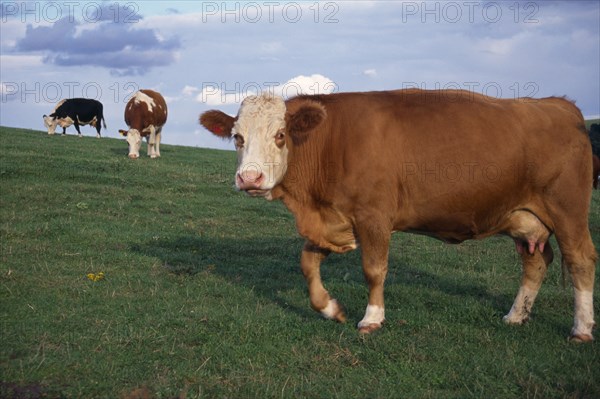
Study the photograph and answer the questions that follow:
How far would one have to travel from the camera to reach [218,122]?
8.48m

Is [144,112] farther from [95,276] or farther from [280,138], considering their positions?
[280,138]

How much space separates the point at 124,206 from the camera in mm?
16406

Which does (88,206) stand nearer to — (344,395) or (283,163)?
(283,163)

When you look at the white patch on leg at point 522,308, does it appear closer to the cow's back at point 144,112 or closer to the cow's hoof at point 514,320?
the cow's hoof at point 514,320

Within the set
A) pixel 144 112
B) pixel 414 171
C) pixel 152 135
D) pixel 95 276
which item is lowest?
pixel 95 276

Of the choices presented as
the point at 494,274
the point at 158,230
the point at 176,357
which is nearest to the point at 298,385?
the point at 176,357

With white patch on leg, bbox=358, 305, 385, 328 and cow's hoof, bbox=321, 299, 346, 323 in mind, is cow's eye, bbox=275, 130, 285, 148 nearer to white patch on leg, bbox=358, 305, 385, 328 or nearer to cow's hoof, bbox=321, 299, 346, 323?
cow's hoof, bbox=321, 299, 346, 323

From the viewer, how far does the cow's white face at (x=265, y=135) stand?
24.5 ft

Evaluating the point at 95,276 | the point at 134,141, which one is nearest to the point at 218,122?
the point at 95,276

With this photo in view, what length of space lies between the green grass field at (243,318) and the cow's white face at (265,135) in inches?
64.0

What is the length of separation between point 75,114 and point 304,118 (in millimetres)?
36069

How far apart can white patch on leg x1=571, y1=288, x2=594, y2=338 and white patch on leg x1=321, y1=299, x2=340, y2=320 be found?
267cm

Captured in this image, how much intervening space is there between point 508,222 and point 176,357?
13.7 feet

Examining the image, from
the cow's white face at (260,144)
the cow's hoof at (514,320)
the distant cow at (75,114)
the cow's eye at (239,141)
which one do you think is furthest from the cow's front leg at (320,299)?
the distant cow at (75,114)
